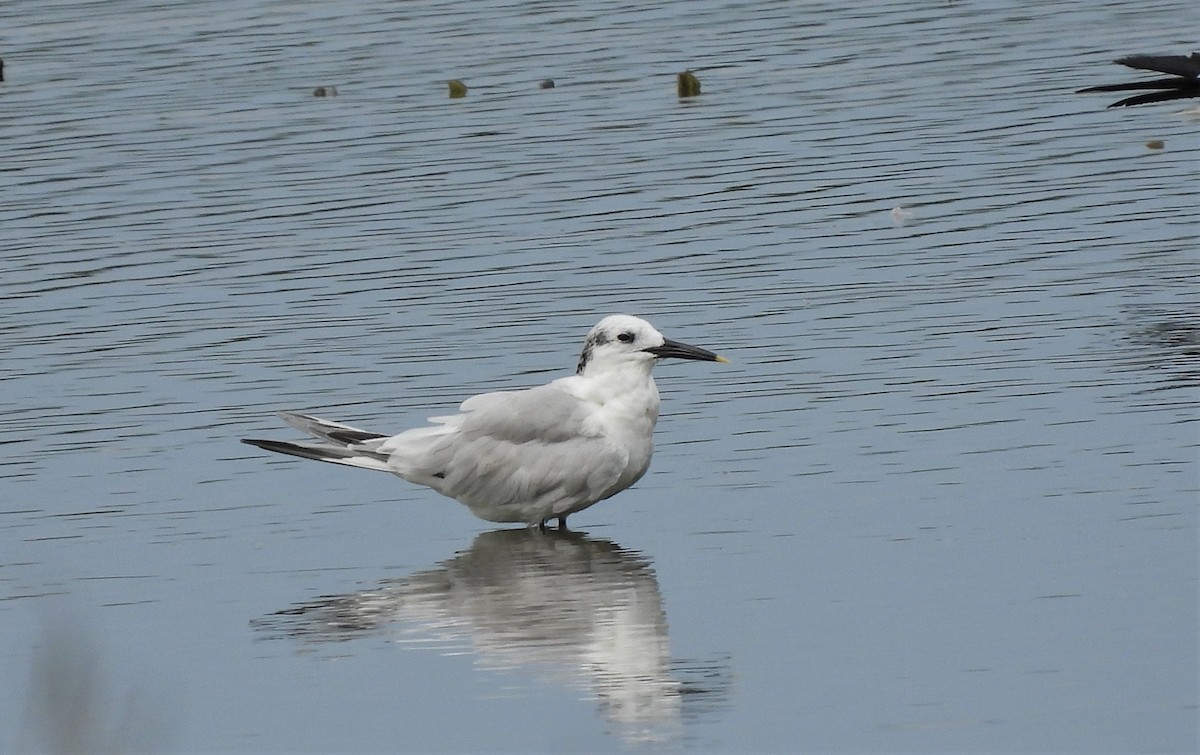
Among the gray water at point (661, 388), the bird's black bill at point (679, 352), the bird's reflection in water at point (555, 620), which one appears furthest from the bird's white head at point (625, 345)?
the bird's reflection in water at point (555, 620)

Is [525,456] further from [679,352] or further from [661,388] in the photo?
[661,388]

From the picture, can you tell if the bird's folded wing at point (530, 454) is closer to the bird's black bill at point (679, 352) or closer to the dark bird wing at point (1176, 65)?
the bird's black bill at point (679, 352)

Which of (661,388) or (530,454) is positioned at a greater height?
(530,454)

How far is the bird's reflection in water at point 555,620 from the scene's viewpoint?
7.03 meters

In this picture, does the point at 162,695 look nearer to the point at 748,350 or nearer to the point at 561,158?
the point at 748,350

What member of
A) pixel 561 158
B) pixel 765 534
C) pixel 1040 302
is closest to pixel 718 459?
pixel 765 534

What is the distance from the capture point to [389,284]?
1368 cm

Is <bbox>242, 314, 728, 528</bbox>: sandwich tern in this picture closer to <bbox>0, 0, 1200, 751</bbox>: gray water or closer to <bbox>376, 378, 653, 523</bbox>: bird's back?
<bbox>376, 378, 653, 523</bbox>: bird's back

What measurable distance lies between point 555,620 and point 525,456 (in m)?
1.36

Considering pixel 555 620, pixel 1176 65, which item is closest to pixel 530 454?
pixel 555 620

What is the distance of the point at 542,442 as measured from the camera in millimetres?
9188

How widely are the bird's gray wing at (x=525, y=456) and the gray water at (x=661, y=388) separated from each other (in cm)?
19

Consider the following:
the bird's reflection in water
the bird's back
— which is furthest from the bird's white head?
the bird's reflection in water

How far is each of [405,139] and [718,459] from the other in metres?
9.39
